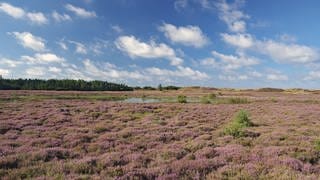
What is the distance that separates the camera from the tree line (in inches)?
4844

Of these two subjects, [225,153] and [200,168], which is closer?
[200,168]

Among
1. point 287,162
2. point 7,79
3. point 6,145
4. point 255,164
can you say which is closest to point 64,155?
point 6,145

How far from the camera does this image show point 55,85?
132 meters

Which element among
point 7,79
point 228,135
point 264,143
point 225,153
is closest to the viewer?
point 225,153

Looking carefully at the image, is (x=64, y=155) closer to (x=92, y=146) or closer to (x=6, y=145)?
(x=92, y=146)

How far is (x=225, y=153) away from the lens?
1245 centimetres

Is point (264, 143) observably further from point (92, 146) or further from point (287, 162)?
point (92, 146)

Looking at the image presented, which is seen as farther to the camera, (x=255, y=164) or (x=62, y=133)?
(x=62, y=133)

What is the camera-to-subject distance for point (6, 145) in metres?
14.1

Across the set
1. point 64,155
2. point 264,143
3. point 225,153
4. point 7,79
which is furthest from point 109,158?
point 7,79

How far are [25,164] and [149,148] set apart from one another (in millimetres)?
5059

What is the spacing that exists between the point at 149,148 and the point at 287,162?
5.51 meters

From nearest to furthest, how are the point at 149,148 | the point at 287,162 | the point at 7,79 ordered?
the point at 287,162 → the point at 149,148 → the point at 7,79

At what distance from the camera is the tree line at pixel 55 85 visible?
123025 mm
